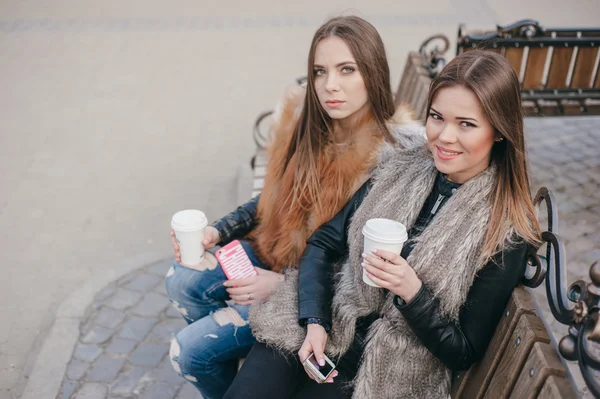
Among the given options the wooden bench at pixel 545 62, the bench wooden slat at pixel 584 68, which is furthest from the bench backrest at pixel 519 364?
the bench wooden slat at pixel 584 68

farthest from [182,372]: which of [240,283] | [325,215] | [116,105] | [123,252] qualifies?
[116,105]

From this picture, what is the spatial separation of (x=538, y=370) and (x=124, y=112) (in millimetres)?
6019

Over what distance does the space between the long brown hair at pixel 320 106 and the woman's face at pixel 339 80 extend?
3 centimetres

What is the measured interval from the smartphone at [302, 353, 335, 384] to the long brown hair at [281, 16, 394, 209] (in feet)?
2.44

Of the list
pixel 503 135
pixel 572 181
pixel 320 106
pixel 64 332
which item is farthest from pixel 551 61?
pixel 64 332

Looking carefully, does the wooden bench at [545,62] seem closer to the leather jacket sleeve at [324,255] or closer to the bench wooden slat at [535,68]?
the bench wooden slat at [535,68]

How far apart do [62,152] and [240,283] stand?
3.96 metres

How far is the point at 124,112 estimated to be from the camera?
672 cm

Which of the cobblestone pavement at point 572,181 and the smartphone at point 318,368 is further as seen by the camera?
the cobblestone pavement at point 572,181

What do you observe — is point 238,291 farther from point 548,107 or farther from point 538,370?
point 548,107

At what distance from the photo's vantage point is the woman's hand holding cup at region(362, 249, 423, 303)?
1.90 metres

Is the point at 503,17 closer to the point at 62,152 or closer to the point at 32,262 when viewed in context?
the point at 62,152

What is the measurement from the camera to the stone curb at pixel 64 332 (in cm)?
317

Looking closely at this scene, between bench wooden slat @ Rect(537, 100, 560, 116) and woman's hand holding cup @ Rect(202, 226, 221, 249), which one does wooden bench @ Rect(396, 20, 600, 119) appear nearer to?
bench wooden slat @ Rect(537, 100, 560, 116)
